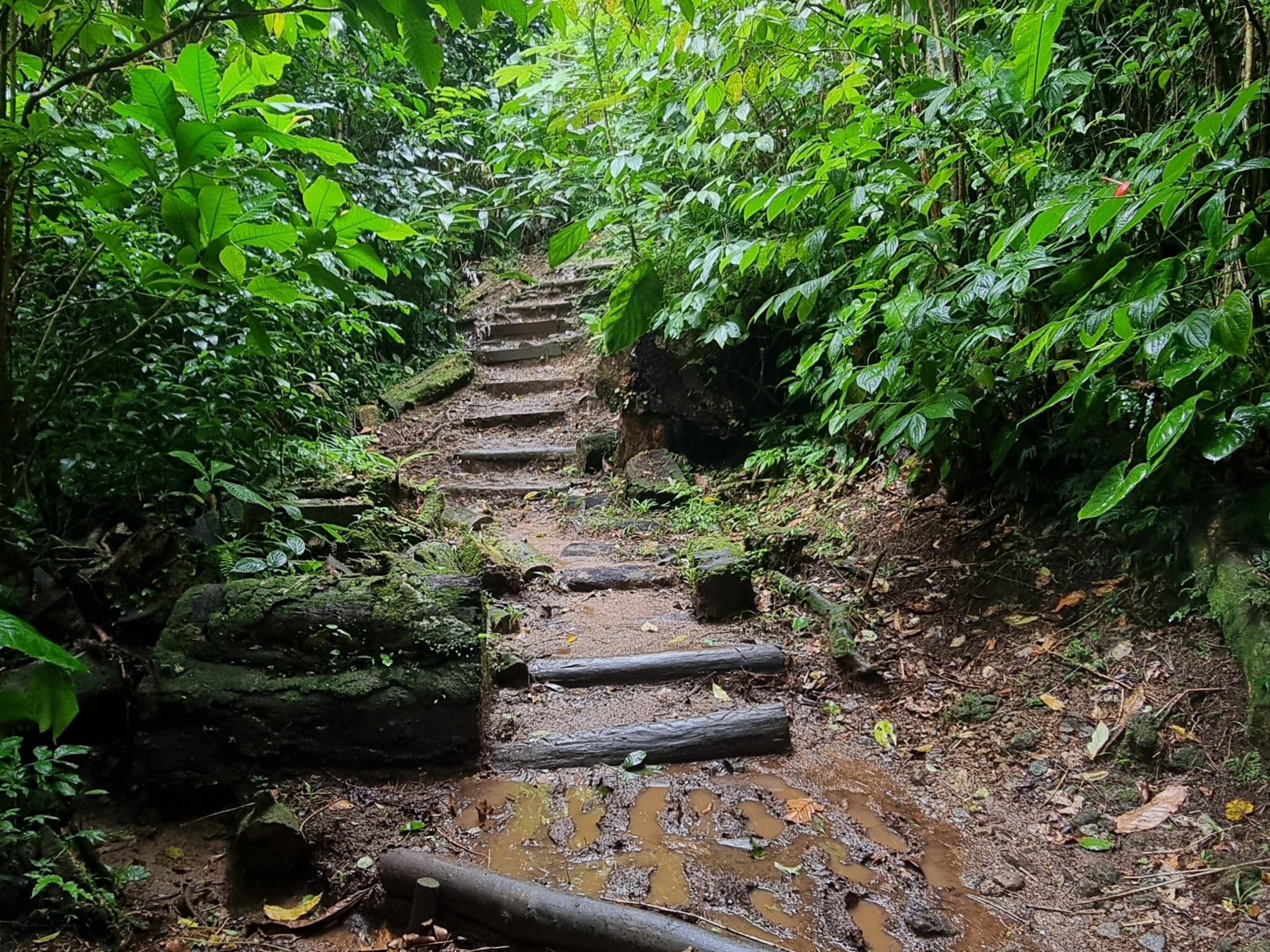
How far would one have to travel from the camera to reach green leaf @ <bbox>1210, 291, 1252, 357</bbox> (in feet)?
5.42

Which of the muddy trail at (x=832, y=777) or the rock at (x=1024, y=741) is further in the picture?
the rock at (x=1024, y=741)

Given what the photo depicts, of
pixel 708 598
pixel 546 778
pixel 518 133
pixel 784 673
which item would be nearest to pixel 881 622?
pixel 784 673

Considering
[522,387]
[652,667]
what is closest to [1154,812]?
[652,667]

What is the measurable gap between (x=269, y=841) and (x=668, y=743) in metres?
1.40

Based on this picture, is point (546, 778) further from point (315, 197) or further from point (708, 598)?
point (315, 197)

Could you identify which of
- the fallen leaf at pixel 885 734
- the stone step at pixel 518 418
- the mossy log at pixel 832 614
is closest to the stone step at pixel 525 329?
the stone step at pixel 518 418

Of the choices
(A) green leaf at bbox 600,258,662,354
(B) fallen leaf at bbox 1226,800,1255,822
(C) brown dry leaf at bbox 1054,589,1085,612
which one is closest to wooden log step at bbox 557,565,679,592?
(C) brown dry leaf at bbox 1054,589,1085,612

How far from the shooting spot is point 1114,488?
1975mm

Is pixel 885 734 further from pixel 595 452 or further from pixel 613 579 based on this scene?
pixel 595 452

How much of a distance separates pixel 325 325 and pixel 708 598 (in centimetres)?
299

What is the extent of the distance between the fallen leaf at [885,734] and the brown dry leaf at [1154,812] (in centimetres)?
77

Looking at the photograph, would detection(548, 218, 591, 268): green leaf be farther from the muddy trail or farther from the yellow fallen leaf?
the yellow fallen leaf

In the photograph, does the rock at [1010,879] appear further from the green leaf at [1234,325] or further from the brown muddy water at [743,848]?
the green leaf at [1234,325]

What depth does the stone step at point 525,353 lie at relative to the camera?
8.31 m
